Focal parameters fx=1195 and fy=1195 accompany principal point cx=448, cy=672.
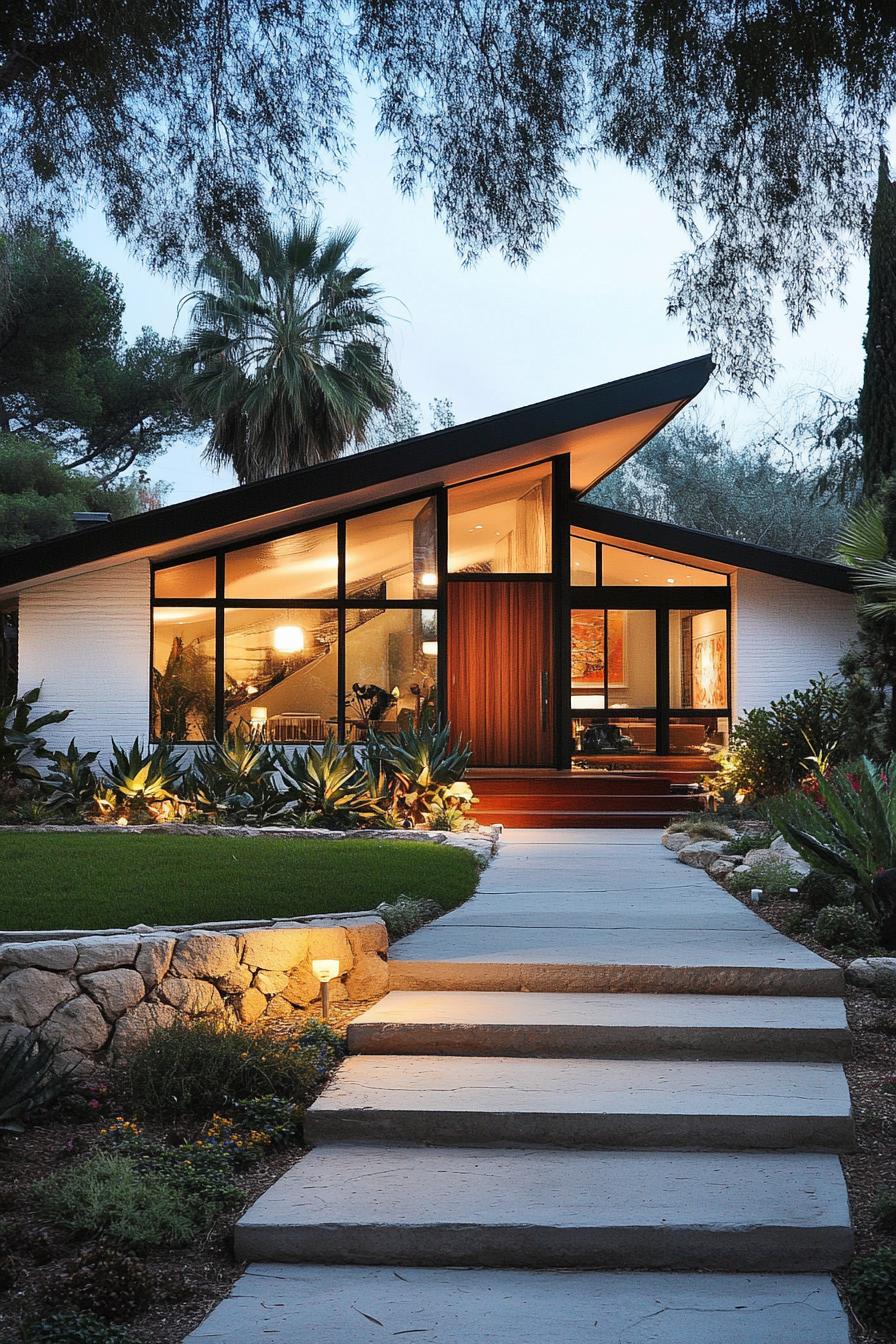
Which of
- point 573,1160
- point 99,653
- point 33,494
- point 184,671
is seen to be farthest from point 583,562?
point 573,1160

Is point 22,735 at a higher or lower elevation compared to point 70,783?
higher

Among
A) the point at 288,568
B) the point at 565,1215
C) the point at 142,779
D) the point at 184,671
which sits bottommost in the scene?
the point at 565,1215

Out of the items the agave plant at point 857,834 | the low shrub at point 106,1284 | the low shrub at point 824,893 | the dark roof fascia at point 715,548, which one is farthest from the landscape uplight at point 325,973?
the dark roof fascia at point 715,548

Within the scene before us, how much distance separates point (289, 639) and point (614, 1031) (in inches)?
379

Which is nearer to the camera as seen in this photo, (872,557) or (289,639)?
(872,557)

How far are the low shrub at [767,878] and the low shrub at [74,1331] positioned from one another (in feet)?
17.8

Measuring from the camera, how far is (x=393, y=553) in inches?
567

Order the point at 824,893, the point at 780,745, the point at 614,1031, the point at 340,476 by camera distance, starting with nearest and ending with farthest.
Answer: the point at 614,1031 < the point at 824,893 < the point at 340,476 < the point at 780,745

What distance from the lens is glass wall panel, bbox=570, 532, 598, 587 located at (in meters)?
17.4

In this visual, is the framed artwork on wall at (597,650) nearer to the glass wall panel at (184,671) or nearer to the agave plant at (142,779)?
the glass wall panel at (184,671)

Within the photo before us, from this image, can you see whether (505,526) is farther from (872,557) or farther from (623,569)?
(872,557)

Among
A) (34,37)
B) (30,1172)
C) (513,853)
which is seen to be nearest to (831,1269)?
(30,1172)

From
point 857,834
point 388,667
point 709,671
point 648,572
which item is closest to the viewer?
point 857,834

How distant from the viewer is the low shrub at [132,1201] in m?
3.51
